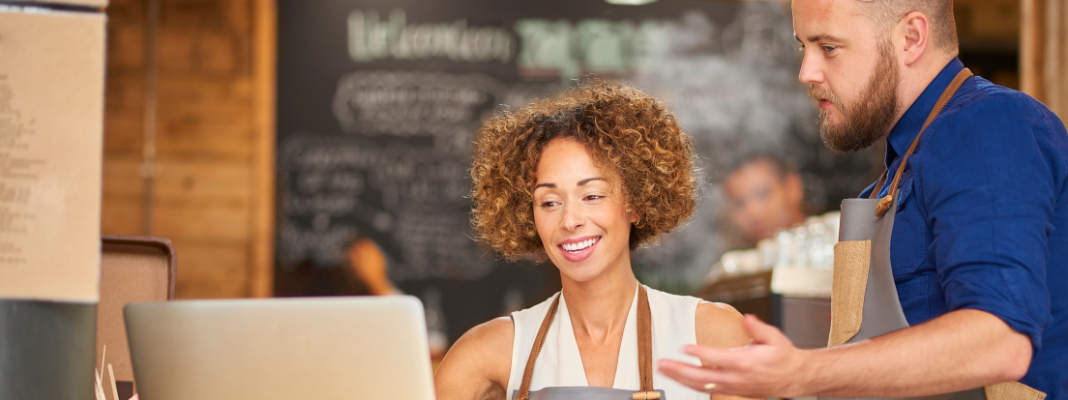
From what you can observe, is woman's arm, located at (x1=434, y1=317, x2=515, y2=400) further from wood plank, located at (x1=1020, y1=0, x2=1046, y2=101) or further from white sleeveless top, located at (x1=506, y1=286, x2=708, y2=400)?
wood plank, located at (x1=1020, y1=0, x2=1046, y2=101)

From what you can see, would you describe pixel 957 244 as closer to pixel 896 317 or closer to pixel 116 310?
pixel 896 317

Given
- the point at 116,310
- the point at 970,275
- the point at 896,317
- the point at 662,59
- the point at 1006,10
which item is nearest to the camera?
the point at 970,275

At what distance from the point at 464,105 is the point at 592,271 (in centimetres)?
293

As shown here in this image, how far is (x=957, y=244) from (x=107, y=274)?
125 centimetres

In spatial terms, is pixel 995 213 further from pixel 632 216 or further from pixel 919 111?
pixel 632 216

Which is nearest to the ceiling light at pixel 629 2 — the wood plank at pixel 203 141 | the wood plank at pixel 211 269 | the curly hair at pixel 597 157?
the wood plank at pixel 203 141

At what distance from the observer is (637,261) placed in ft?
14.1

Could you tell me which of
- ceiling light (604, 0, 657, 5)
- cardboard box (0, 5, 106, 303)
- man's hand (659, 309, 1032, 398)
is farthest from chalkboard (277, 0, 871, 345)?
cardboard box (0, 5, 106, 303)

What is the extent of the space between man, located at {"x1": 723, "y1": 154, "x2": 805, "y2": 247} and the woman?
9.54 ft

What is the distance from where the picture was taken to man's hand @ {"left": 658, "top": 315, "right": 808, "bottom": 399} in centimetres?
92

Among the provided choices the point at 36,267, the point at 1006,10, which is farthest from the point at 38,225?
the point at 1006,10

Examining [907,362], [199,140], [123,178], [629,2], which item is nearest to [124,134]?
[123,178]

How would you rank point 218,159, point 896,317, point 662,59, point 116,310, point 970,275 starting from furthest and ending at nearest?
point 662,59 < point 218,159 < point 116,310 < point 896,317 < point 970,275

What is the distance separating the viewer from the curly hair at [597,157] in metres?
1.51
